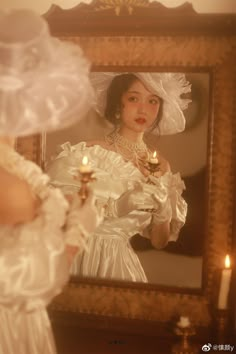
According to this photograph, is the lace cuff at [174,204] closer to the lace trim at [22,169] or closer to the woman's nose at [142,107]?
the woman's nose at [142,107]

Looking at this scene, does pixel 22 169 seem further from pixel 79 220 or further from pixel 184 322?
pixel 184 322

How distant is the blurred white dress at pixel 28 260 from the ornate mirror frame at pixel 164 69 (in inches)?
9.8

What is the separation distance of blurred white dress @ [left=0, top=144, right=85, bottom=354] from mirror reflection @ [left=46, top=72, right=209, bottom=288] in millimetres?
263

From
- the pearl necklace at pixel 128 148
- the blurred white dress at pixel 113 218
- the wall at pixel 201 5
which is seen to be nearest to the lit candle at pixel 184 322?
the blurred white dress at pixel 113 218

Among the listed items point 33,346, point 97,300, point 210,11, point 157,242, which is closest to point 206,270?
point 157,242

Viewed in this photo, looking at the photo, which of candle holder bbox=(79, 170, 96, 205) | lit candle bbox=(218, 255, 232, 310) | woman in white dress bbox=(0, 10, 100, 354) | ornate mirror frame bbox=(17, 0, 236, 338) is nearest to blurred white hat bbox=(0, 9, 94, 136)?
woman in white dress bbox=(0, 10, 100, 354)

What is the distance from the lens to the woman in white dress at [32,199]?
2.43ft

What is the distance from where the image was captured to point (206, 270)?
3.57 ft

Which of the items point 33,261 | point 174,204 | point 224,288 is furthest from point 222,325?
point 33,261

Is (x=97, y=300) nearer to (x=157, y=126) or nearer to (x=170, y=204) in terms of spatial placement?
(x=170, y=204)

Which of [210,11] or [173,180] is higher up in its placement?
[210,11]

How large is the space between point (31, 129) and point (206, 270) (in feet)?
1.69

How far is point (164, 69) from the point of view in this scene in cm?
110

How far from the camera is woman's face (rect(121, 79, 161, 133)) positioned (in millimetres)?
1118
